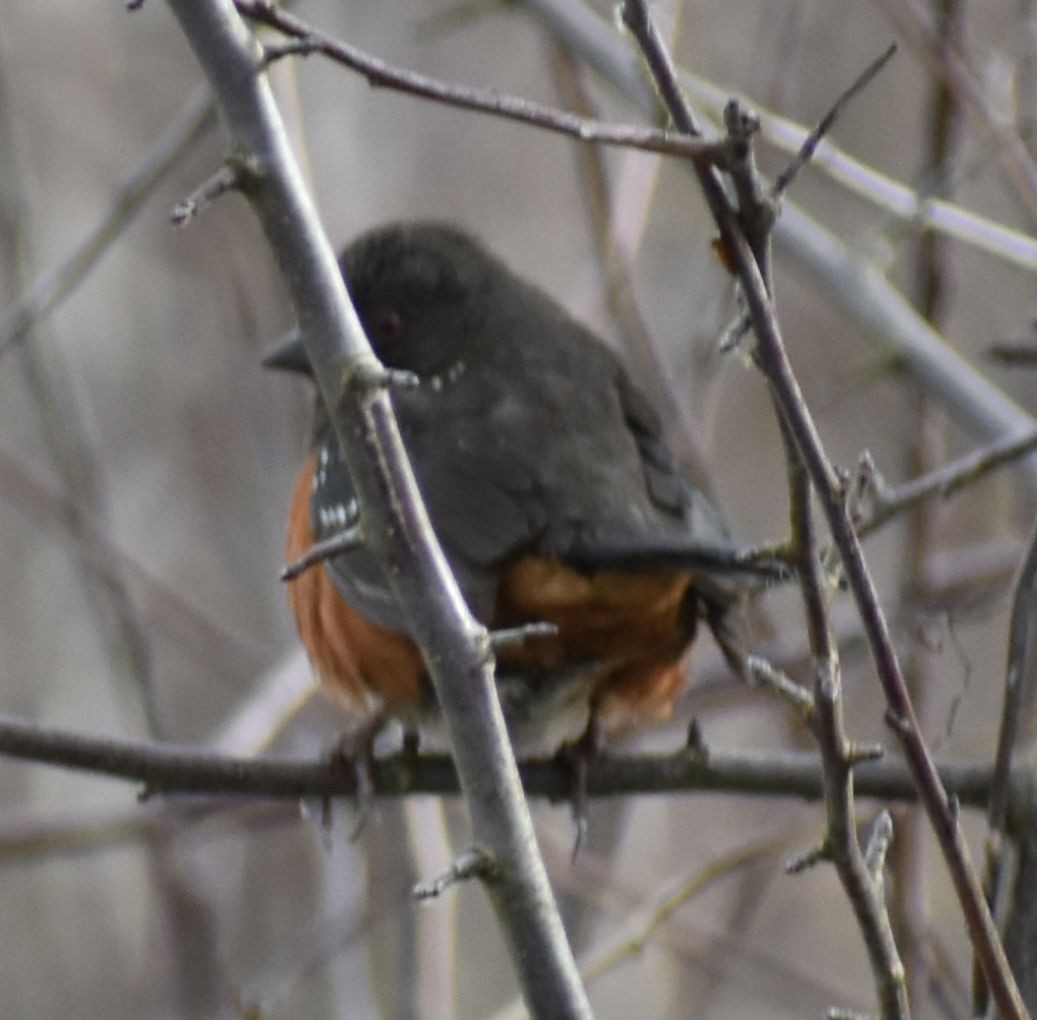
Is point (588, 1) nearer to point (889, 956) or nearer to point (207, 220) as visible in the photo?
point (207, 220)

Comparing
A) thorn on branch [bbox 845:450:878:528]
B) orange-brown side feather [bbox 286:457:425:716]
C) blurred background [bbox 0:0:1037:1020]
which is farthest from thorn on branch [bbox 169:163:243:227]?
blurred background [bbox 0:0:1037:1020]

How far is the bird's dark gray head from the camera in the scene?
3045 mm

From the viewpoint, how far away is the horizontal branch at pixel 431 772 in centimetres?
182

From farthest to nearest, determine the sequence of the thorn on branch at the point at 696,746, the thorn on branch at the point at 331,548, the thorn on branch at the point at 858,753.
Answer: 1. the thorn on branch at the point at 696,746
2. the thorn on branch at the point at 331,548
3. the thorn on branch at the point at 858,753

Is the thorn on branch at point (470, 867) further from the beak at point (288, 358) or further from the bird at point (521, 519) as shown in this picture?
the beak at point (288, 358)

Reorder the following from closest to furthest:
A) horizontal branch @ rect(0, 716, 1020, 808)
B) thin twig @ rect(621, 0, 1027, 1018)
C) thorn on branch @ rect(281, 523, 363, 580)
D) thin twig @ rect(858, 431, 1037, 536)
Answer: thin twig @ rect(621, 0, 1027, 1018), thorn on branch @ rect(281, 523, 363, 580), horizontal branch @ rect(0, 716, 1020, 808), thin twig @ rect(858, 431, 1037, 536)

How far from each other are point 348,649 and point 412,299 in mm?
688

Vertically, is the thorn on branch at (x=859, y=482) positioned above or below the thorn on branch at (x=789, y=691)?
above

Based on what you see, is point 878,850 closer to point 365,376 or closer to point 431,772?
point 365,376

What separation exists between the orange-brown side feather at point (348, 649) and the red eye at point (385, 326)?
31 cm

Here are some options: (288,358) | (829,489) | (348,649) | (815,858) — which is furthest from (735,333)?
(288,358)

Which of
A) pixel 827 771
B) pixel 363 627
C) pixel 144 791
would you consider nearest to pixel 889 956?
pixel 827 771

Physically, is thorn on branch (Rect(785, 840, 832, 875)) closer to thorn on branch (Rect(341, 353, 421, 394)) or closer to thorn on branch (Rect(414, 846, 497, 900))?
thorn on branch (Rect(414, 846, 497, 900))

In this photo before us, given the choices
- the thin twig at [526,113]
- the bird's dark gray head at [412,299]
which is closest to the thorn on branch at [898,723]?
the thin twig at [526,113]
